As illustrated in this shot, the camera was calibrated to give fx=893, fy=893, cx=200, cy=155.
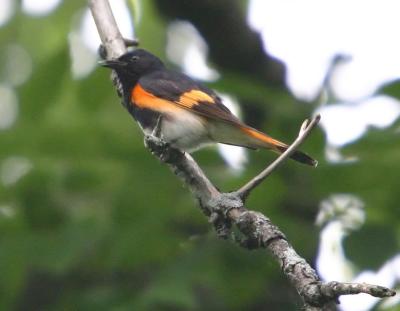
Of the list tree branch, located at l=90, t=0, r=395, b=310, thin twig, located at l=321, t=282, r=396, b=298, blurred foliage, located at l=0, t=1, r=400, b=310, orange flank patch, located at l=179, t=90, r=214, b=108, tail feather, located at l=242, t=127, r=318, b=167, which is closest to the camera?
thin twig, located at l=321, t=282, r=396, b=298

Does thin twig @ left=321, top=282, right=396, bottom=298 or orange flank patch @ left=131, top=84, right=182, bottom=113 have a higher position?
orange flank patch @ left=131, top=84, right=182, bottom=113

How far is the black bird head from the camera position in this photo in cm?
496

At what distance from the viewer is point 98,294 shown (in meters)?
4.43

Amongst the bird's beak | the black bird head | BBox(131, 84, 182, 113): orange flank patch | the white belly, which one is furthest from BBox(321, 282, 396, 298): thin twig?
BBox(131, 84, 182, 113): orange flank patch

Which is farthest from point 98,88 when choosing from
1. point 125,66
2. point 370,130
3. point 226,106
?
point 370,130

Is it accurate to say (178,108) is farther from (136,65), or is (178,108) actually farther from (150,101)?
(136,65)

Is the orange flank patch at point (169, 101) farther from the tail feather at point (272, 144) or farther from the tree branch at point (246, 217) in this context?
the tree branch at point (246, 217)

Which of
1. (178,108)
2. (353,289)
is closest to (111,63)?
(178,108)

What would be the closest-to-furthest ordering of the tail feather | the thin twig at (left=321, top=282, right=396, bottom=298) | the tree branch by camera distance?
the thin twig at (left=321, top=282, right=396, bottom=298) → the tree branch → the tail feather

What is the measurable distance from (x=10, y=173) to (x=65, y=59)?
2.26ft

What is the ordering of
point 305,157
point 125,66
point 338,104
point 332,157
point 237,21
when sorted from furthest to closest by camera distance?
point 237,21 → point 125,66 → point 338,104 → point 332,157 → point 305,157

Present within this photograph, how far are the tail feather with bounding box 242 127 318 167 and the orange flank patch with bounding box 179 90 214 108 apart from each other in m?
0.48

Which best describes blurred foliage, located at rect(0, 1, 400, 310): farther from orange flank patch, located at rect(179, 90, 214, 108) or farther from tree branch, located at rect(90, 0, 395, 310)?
orange flank patch, located at rect(179, 90, 214, 108)

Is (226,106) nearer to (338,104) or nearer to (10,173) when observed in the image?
(338,104)
